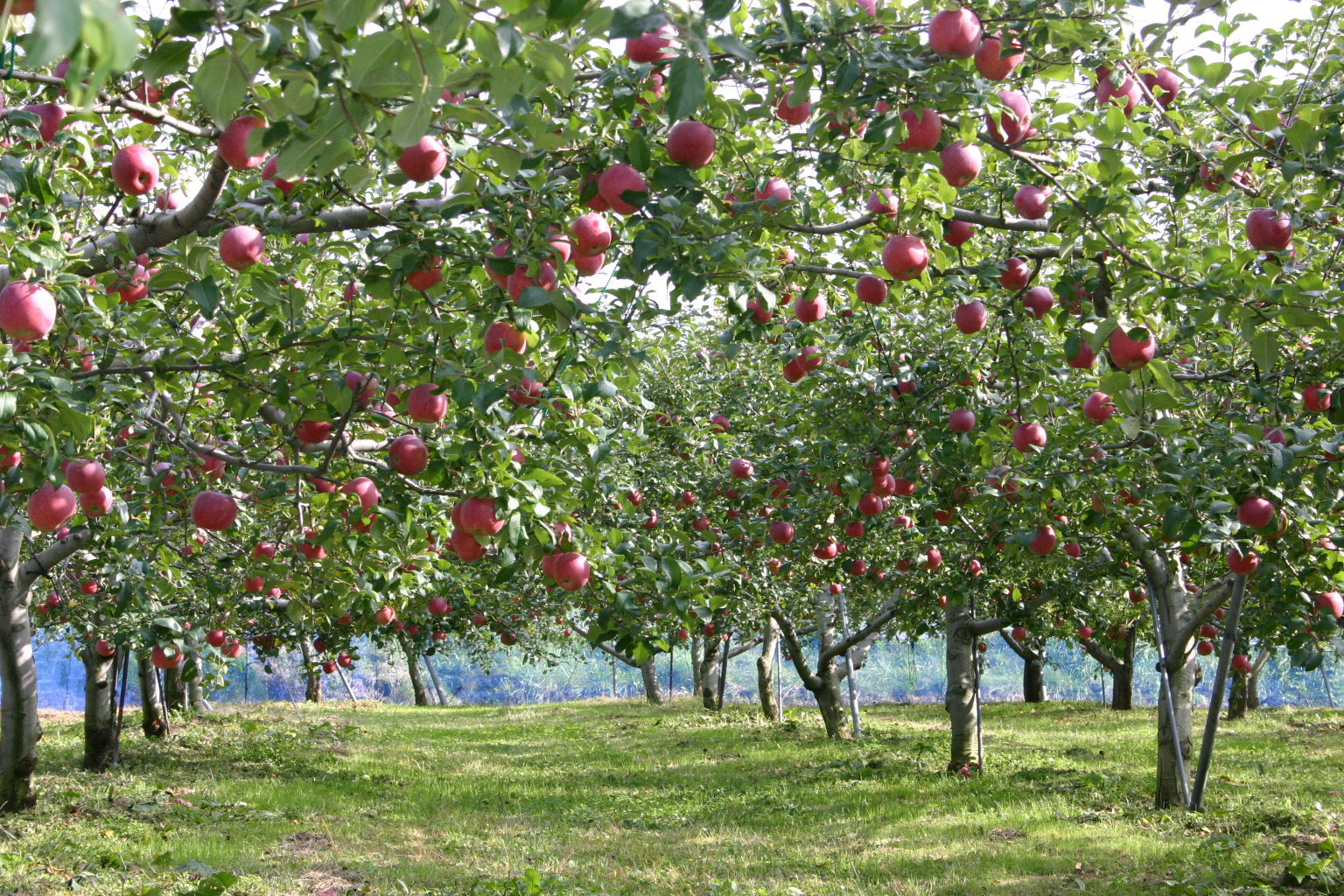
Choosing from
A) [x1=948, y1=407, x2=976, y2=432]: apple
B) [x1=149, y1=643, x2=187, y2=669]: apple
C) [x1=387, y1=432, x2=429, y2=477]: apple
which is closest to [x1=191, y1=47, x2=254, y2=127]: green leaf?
[x1=387, y1=432, x2=429, y2=477]: apple

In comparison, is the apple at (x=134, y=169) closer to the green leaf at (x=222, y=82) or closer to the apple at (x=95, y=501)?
the apple at (x=95, y=501)

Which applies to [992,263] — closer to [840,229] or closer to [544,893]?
[840,229]

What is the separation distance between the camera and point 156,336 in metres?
4.34

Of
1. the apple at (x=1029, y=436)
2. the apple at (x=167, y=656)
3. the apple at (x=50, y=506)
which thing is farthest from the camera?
the apple at (x=167, y=656)

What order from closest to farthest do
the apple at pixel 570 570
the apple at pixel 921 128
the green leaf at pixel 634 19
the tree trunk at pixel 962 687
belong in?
the green leaf at pixel 634 19
the apple at pixel 921 128
the apple at pixel 570 570
the tree trunk at pixel 962 687

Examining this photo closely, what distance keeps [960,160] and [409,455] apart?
2197 mm

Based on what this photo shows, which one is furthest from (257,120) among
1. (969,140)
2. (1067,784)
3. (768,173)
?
(1067,784)

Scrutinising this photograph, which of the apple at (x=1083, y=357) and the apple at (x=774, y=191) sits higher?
the apple at (x=774, y=191)

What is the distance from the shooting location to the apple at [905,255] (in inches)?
128

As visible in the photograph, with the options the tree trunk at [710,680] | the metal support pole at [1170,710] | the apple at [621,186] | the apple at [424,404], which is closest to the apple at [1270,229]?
the apple at [621,186]

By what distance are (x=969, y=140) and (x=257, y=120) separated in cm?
202

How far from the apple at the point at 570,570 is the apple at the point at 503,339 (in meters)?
0.86

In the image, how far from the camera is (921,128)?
270 centimetres

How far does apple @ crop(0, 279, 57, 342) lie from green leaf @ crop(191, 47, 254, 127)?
140 centimetres
